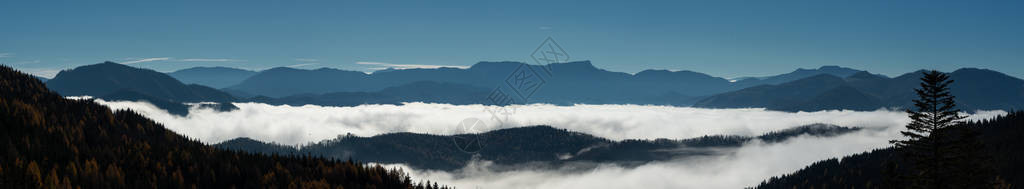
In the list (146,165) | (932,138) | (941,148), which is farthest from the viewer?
(146,165)

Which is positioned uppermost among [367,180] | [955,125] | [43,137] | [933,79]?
[933,79]

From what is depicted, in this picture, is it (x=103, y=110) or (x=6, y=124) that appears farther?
(x=103, y=110)

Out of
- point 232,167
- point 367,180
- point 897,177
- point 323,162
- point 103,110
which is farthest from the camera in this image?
point 103,110

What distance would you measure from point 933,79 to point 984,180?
846 centimetres

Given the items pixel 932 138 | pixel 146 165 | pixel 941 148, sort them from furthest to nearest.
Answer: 1. pixel 146 165
2. pixel 932 138
3. pixel 941 148

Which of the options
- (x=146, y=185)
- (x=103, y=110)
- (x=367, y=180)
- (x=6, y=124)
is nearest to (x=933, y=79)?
(x=367, y=180)

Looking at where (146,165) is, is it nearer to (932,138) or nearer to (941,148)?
(932,138)

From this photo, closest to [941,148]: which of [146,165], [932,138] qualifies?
[932,138]

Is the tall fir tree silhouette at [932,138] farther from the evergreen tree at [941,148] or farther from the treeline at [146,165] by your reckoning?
the treeline at [146,165]

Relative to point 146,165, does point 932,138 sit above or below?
above

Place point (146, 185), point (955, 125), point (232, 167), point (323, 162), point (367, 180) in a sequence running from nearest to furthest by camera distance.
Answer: point (955, 125)
point (146, 185)
point (232, 167)
point (367, 180)
point (323, 162)

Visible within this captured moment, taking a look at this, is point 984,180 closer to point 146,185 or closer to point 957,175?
point 957,175

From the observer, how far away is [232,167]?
66312 mm

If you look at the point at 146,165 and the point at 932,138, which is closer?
the point at 932,138
